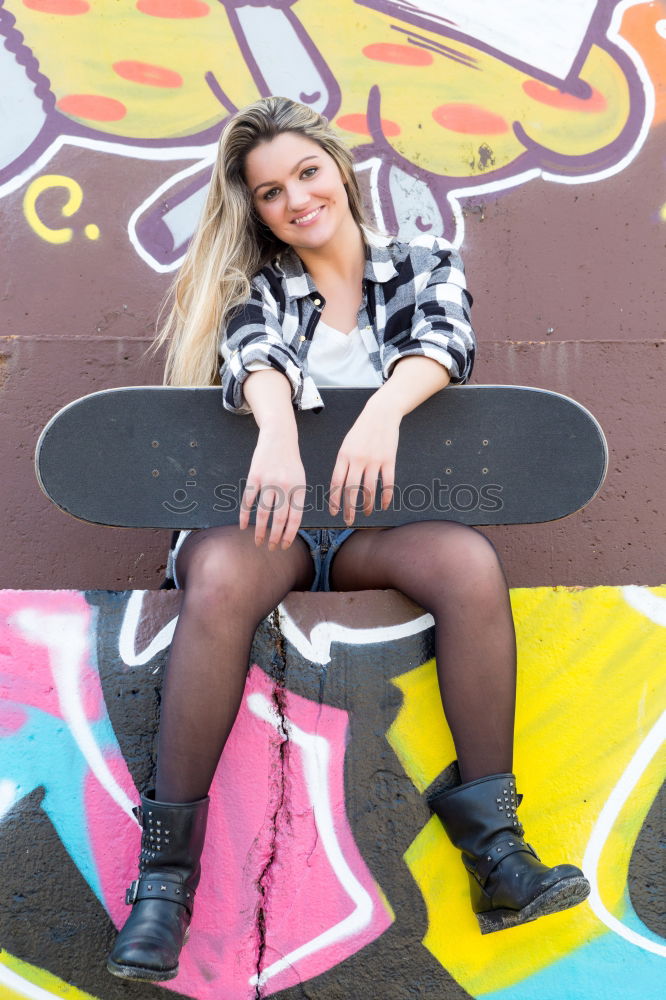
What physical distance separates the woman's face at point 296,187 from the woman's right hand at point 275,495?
0.67 m

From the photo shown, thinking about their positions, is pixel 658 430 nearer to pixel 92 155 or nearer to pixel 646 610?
pixel 646 610

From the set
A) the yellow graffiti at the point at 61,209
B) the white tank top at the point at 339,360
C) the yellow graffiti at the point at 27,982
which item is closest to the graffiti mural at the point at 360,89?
the yellow graffiti at the point at 61,209

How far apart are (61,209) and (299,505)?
5.94 feet

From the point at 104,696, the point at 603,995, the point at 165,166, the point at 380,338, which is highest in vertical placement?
the point at 165,166

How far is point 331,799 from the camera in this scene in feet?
5.17

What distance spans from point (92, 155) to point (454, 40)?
1.32 meters

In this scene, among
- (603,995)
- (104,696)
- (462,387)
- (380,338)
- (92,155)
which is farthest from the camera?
(92,155)

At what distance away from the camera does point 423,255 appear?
1.96 meters

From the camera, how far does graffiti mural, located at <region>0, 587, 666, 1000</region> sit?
1.51 m

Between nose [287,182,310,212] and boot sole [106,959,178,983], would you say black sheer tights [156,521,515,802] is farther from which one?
nose [287,182,310,212]

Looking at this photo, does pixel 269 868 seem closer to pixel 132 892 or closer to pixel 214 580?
pixel 132 892

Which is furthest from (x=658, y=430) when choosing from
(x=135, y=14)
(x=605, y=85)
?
(x=135, y=14)

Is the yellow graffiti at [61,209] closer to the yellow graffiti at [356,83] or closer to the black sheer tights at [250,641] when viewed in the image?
the yellow graffiti at [356,83]

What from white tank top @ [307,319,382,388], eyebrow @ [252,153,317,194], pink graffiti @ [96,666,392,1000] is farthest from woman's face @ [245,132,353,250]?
pink graffiti @ [96,666,392,1000]
